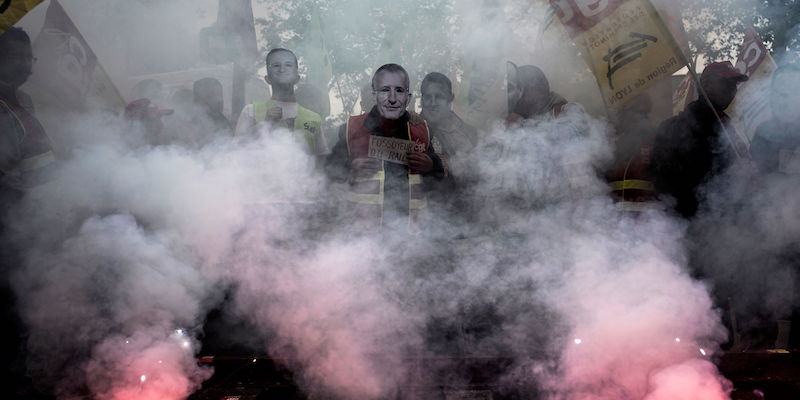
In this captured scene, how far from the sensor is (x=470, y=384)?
339cm

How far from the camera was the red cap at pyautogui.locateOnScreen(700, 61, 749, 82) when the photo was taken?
4344 mm

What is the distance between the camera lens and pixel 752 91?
5.76 metres

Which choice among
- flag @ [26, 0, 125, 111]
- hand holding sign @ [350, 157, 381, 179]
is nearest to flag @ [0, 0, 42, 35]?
flag @ [26, 0, 125, 111]

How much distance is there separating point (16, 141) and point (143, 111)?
103 cm

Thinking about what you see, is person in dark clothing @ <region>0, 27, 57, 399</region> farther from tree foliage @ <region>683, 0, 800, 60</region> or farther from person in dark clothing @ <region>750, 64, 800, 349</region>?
tree foliage @ <region>683, 0, 800, 60</region>

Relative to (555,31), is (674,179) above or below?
below

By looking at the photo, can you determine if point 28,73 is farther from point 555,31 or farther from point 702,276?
point 702,276

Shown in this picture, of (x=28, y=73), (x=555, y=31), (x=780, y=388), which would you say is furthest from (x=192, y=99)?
(x=780, y=388)

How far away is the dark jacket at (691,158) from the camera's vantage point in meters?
4.25

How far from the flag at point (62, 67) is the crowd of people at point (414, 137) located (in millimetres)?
648

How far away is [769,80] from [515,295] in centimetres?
393

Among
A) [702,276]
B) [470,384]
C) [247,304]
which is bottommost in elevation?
[470,384]

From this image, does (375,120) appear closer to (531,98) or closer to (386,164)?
(386,164)

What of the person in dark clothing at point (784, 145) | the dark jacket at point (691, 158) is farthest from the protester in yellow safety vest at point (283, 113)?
the person in dark clothing at point (784, 145)
